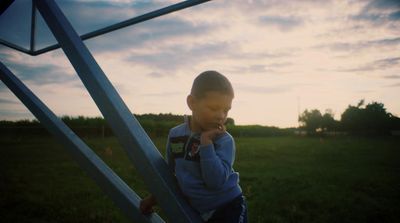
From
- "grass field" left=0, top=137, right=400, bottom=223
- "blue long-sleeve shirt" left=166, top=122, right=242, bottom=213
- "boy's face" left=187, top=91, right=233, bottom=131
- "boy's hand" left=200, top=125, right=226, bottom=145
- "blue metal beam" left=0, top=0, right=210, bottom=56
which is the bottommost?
"grass field" left=0, top=137, right=400, bottom=223

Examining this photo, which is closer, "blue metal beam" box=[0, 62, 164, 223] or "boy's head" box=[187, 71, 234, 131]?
"blue metal beam" box=[0, 62, 164, 223]

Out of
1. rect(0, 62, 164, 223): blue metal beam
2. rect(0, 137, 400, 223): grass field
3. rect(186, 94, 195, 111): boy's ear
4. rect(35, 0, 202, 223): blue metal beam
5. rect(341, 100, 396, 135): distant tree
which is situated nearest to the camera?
rect(35, 0, 202, 223): blue metal beam

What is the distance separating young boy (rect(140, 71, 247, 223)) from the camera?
121 centimetres

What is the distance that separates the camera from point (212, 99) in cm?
131

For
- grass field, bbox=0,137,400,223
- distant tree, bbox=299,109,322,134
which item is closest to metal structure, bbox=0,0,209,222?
Answer: grass field, bbox=0,137,400,223

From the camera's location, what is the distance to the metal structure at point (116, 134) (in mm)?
889

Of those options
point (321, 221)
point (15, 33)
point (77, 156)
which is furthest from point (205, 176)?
point (321, 221)

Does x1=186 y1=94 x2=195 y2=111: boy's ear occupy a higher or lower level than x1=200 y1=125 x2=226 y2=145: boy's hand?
higher

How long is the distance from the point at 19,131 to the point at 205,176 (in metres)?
27.0

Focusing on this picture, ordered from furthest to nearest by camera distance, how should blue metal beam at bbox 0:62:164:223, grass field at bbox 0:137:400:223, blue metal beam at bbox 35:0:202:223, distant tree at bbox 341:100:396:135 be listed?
distant tree at bbox 341:100:396:135, grass field at bbox 0:137:400:223, blue metal beam at bbox 0:62:164:223, blue metal beam at bbox 35:0:202:223

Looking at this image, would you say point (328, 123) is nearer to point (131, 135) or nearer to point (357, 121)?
point (357, 121)

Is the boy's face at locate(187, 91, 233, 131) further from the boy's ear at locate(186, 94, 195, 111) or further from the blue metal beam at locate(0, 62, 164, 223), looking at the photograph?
the blue metal beam at locate(0, 62, 164, 223)

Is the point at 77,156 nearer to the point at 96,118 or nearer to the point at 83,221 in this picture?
the point at 83,221

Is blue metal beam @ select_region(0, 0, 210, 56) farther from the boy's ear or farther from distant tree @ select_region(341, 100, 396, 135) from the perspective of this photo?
distant tree @ select_region(341, 100, 396, 135)
